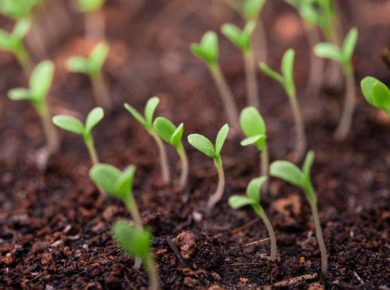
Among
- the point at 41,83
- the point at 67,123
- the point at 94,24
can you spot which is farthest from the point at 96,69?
the point at 94,24

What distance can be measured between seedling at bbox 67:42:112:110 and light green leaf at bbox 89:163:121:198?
86 cm

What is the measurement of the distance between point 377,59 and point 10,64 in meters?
1.65

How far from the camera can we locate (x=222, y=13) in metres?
2.56

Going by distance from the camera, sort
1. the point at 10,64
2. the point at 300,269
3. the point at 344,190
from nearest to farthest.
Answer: the point at 300,269, the point at 344,190, the point at 10,64

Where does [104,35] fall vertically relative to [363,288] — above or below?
above

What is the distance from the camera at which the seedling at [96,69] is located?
1.88m

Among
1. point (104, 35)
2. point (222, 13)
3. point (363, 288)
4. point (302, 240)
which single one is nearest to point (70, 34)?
point (104, 35)

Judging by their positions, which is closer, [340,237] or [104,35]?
[340,237]

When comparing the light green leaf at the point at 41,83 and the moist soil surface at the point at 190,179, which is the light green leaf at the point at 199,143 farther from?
the light green leaf at the point at 41,83

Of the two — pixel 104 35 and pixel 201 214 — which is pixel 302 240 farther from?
pixel 104 35

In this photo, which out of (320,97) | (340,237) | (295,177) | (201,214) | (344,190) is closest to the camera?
(295,177)

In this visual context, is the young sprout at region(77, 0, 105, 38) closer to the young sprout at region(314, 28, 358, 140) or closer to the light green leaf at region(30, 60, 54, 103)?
the light green leaf at region(30, 60, 54, 103)

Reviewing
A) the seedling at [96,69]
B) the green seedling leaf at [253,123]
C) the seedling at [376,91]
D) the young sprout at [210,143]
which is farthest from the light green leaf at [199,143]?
the seedling at [96,69]

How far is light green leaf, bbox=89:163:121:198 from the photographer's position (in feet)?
3.62
